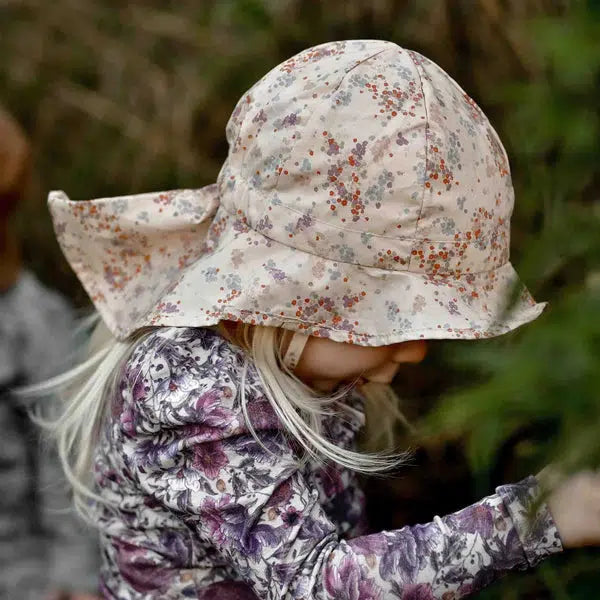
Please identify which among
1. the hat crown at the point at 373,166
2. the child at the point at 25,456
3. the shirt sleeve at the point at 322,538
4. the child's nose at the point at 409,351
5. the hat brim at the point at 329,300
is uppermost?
the hat crown at the point at 373,166

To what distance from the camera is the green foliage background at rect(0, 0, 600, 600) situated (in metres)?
0.84

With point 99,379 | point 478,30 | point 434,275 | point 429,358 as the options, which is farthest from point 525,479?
point 478,30

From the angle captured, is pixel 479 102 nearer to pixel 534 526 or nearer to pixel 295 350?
pixel 295 350

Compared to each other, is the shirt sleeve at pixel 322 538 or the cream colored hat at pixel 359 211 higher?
the cream colored hat at pixel 359 211

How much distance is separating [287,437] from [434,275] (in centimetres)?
26

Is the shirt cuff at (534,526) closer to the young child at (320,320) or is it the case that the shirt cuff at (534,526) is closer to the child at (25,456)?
the young child at (320,320)

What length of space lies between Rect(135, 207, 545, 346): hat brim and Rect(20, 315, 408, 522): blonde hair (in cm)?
7

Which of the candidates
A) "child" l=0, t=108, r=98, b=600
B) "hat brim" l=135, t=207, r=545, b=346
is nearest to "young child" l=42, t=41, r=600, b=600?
"hat brim" l=135, t=207, r=545, b=346

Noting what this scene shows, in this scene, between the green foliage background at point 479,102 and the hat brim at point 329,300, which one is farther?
the hat brim at point 329,300

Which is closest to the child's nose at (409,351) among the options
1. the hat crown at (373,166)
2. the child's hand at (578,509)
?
the hat crown at (373,166)

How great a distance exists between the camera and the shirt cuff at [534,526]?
109cm

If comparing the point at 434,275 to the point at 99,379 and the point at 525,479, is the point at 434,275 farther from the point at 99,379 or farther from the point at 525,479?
the point at 99,379

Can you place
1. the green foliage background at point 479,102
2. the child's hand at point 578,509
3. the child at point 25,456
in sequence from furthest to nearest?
the child at point 25,456, the child's hand at point 578,509, the green foliage background at point 479,102

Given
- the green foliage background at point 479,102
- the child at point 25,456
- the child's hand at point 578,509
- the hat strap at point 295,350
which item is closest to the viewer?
the green foliage background at point 479,102
